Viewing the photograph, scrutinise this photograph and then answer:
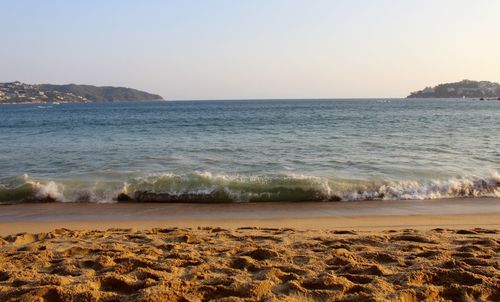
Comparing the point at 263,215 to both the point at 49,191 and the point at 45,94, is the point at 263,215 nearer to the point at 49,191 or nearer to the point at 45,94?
the point at 49,191

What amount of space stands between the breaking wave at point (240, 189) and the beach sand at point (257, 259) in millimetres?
2228

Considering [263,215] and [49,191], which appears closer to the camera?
[263,215]

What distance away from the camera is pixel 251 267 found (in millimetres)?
4945

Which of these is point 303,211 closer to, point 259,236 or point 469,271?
point 259,236

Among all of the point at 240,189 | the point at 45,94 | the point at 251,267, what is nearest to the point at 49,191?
the point at 240,189

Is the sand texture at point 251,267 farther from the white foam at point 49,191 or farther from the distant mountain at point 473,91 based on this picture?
the distant mountain at point 473,91

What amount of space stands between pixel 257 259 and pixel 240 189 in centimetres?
606

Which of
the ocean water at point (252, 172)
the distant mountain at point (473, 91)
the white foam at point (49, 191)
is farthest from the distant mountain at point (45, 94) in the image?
the white foam at point (49, 191)

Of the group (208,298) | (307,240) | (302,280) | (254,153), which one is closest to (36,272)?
(208,298)

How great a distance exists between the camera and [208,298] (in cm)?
411

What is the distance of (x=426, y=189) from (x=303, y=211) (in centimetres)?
391

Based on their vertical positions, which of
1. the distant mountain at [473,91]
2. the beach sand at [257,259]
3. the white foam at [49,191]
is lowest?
the white foam at [49,191]

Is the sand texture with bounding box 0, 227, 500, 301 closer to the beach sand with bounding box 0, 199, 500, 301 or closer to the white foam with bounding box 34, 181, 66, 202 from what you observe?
the beach sand with bounding box 0, 199, 500, 301

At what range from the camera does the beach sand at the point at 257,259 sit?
13.7 feet
